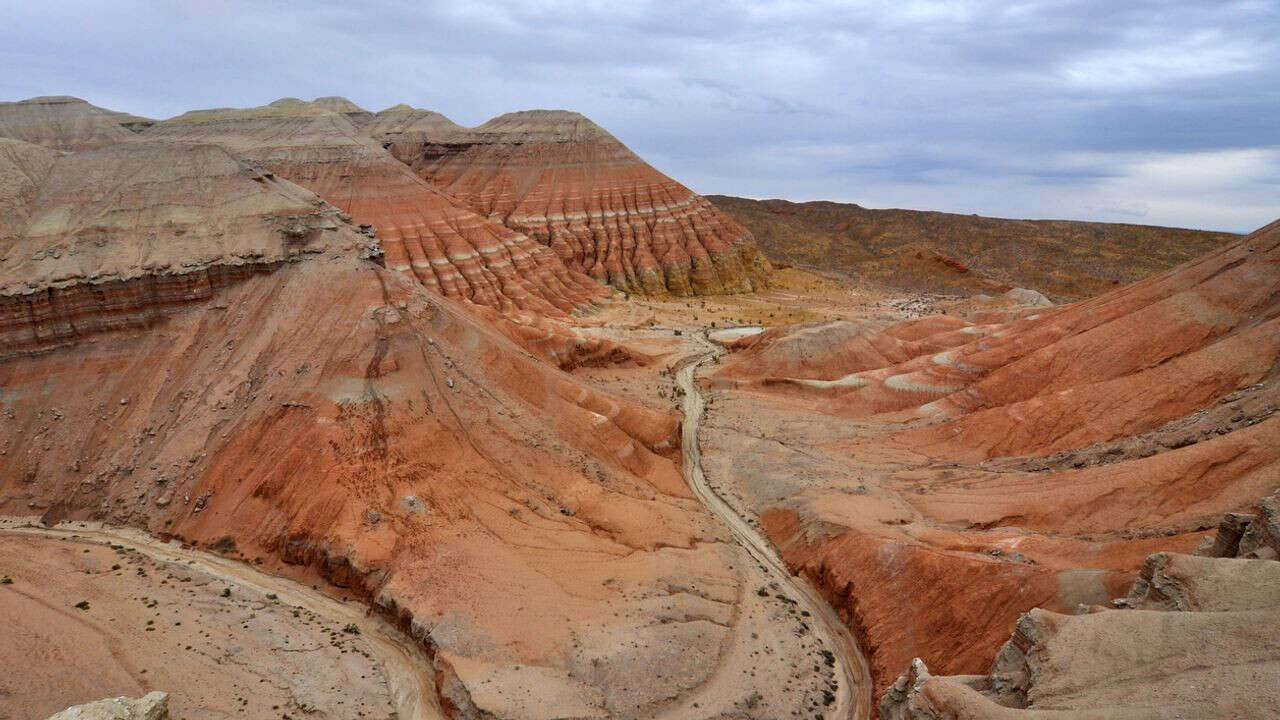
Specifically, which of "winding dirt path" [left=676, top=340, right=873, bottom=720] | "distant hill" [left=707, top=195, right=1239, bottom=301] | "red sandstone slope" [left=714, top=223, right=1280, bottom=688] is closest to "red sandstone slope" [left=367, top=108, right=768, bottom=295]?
"distant hill" [left=707, top=195, right=1239, bottom=301]

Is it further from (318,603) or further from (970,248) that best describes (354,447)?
(970,248)

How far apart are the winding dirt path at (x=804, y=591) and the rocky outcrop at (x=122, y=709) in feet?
55.9

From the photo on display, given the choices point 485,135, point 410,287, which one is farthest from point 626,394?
point 485,135

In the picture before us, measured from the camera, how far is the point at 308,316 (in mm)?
30422

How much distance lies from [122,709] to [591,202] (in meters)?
76.0

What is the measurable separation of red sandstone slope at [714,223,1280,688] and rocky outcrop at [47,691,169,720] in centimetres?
1877

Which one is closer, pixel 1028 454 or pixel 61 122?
pixel 1028 454

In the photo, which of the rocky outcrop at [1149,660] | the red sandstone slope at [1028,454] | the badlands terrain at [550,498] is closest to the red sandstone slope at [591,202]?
the badlands terrain at [550,498]

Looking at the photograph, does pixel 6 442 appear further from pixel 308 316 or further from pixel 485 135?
pixel 485 135

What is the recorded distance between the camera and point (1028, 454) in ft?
104

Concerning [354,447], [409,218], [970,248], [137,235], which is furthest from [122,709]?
[970,248]

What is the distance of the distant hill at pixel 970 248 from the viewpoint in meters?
106

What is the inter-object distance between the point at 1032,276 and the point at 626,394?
3582 inches

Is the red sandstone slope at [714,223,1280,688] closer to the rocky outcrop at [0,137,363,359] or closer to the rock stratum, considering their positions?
the rock stratum
